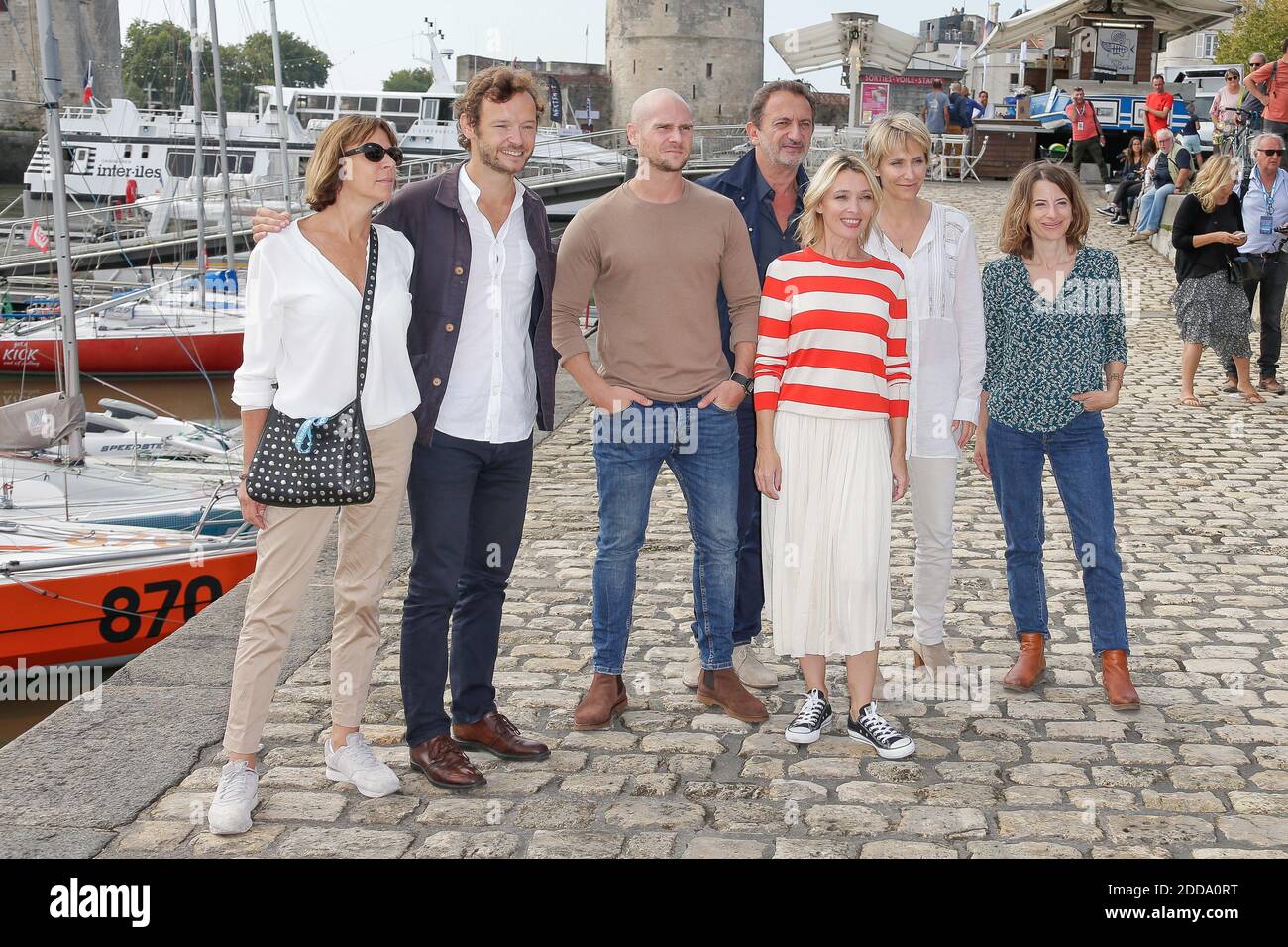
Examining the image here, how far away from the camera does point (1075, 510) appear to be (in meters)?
5.18

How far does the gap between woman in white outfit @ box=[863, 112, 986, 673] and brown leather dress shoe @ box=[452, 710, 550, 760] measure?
1.61 meters

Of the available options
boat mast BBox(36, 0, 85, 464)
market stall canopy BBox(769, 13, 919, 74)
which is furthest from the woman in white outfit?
market stall canopy BBox(769, 13, 919, 74)

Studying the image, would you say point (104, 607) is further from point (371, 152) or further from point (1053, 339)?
point (1053, 339)

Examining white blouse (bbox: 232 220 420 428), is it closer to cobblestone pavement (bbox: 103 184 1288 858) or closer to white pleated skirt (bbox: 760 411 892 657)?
cobblestone pavement (bbox: 103 184 1288 858)

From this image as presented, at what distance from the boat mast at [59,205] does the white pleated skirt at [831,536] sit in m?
9.95

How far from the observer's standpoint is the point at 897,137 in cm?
491

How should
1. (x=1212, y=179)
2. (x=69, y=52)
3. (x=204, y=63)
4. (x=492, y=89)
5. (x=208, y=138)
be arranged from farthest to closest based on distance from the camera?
(x=204, y=63)
(x=69, y=52)
(x=208, y=138)
(x=1212, y=179)
(x=492, y=89)

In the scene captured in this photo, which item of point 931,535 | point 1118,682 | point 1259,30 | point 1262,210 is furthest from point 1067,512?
point 1259,30

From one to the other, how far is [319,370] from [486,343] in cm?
56

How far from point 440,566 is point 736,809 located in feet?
3.75

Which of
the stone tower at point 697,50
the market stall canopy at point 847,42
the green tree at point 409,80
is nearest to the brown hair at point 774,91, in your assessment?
the market stall canopy at point 847,42

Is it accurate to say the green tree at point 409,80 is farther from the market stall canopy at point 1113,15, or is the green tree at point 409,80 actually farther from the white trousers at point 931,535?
the white trousers at point 931,535

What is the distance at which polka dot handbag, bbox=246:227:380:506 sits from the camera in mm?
3930
